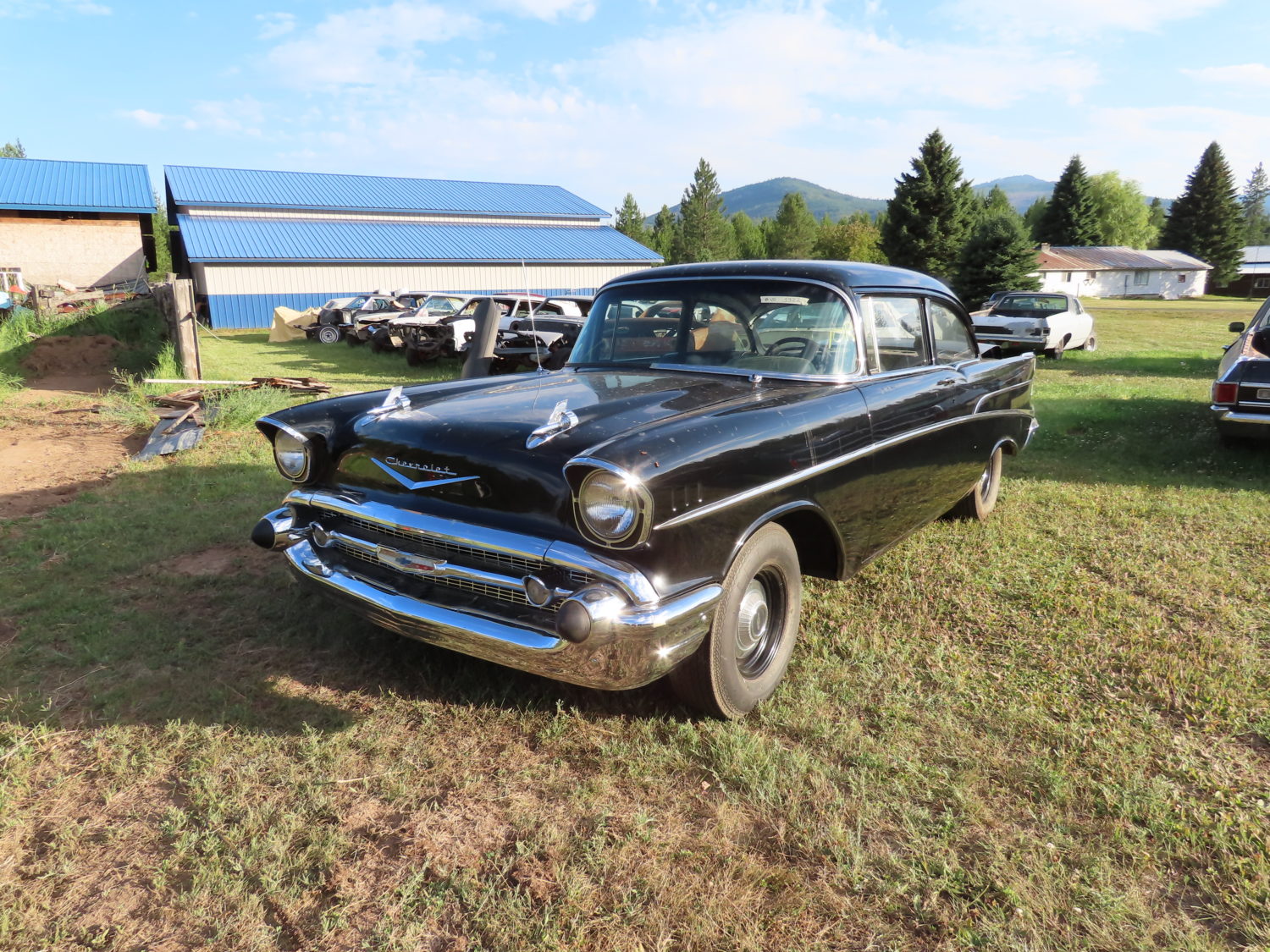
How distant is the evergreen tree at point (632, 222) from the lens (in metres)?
69.1

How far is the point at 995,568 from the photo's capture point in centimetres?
439

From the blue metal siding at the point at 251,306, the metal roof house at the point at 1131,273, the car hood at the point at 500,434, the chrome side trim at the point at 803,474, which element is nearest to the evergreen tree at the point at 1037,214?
the metal roof house at the point at 1131,273

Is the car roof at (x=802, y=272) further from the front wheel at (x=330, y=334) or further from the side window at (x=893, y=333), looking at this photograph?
the front wheel at (x=330, y=334)

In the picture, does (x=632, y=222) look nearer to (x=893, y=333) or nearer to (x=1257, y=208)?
(x=893, y=333)

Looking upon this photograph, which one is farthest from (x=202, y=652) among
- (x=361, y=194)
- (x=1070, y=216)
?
(x=1070, y=216)

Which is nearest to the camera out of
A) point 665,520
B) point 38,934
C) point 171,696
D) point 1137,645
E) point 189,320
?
point 38,934

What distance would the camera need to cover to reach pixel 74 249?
30.8m

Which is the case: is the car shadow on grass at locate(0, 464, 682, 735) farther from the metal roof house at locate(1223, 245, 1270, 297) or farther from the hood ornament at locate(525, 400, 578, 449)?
the metal roof house at locate(1223, 245, 1270, 297)

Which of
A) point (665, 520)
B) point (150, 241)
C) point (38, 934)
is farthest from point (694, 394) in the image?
point (150, 241)

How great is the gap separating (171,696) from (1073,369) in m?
13.9

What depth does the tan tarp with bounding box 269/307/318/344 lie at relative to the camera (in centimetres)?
2193

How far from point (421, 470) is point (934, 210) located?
35591mm

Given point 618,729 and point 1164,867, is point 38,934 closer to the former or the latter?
point 618,729

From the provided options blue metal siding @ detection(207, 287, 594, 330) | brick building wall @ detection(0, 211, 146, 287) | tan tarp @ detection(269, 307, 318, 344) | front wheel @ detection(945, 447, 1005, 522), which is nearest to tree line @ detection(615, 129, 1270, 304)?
front wheel @ detection(945, 447, 1005, 522)
